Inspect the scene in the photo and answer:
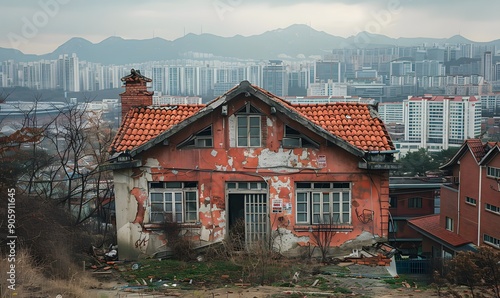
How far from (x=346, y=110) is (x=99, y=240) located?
7.44 m

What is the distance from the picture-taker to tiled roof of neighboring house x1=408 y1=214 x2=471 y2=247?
Result: 2978 cm

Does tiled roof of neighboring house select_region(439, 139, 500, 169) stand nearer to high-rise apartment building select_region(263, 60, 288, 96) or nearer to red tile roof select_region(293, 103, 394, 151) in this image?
red tile roof select_region(293, 103, 394, 151)

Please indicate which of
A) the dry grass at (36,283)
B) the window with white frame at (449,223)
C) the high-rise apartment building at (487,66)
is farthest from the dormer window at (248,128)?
the high-rise apartment building at (487,66)

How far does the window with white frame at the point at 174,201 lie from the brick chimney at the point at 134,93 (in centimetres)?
231

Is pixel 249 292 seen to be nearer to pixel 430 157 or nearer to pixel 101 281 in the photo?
pixel 101 281

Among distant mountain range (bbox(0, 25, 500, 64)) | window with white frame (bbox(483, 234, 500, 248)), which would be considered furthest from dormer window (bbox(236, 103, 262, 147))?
distant mountain range (bbox(0, 25, 500, 64))

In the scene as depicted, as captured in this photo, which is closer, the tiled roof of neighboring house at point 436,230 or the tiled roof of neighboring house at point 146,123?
the tiled roof of neighboring house at point 146,123

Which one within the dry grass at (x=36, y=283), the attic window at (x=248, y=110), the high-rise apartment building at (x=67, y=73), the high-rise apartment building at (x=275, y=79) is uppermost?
the high-rise apartment building at (x=275, y=79)

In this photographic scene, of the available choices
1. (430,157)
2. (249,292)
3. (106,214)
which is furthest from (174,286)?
(430,157)

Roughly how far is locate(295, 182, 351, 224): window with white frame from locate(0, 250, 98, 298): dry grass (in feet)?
14.4

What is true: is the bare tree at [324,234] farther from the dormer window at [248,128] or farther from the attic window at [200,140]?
the attic window at [200,140]

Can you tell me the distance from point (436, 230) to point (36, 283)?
26134mm

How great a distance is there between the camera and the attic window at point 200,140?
1280cm

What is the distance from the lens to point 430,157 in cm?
5969
